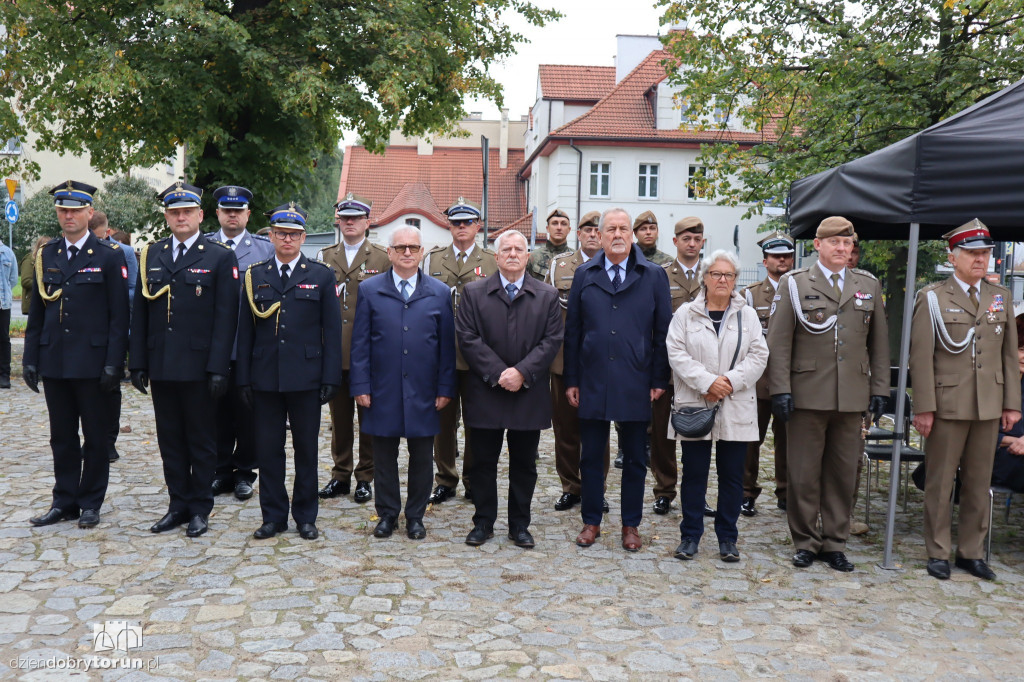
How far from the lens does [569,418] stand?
7.37m

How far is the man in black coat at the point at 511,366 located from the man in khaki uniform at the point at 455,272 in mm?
974

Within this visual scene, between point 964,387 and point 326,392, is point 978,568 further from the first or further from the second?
point 326,392

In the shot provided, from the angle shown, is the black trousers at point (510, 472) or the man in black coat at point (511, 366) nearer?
the man in black coat at point (511, 366)

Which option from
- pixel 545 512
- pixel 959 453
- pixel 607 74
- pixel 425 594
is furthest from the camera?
pixel 607 74

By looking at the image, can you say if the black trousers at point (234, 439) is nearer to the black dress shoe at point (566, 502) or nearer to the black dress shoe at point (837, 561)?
the black dress shoe at point (566, 502)

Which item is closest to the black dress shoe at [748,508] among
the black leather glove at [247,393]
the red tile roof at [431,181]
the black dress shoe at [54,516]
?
the black leather glove at [247,393]

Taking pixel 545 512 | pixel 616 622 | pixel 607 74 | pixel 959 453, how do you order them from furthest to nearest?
pixel 607 74 < pixel 545 512 < pixel 959 453 < pixel 616 622

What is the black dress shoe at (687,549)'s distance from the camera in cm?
611

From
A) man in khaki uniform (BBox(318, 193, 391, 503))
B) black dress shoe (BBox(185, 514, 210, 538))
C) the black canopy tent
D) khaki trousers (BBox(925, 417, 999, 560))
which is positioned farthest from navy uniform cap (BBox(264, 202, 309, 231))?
khaki trousers (BBox(925, 417, 999, 560))

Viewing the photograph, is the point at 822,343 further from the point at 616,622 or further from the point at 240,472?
the point at 240,472

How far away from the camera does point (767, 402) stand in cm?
738

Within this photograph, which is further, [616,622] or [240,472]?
[240,472]

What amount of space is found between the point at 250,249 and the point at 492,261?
75.5 inches

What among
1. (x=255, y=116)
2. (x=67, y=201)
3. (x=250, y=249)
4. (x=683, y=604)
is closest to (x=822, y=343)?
(x=683, y=604)
